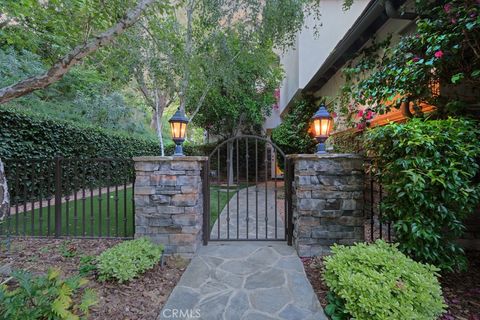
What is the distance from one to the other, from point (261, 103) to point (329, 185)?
7.59m

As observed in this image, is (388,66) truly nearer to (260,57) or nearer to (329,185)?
(329,185)

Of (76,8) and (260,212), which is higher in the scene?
(76,8)

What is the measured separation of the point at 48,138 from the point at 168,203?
4511 mm

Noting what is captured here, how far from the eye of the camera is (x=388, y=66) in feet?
10.9

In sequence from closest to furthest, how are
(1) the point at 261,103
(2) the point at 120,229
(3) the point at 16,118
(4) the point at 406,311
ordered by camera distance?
(4) the point at 406,311 → (2) the point at 120,229 → (3) the point at 16,118 → (1) the point at 261,103

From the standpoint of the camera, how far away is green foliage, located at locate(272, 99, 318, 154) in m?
7.47

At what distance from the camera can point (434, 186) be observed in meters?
2.30

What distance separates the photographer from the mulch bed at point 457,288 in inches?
83.7

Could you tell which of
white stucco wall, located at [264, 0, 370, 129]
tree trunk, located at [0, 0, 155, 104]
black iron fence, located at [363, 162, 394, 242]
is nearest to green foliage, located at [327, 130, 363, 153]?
black iron fence, located at [363, 162, 394, 242]

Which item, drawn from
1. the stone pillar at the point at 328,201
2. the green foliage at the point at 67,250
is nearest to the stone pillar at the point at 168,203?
the green foliage at the point at 67,250

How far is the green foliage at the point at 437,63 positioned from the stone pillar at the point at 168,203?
2.89m

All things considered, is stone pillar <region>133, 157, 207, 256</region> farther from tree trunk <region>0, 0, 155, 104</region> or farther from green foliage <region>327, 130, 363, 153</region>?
green foliage <region>327, 130, 363, 153</region>

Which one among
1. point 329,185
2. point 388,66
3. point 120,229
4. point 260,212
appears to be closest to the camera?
point 329,185

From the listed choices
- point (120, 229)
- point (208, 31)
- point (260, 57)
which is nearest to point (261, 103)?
point (260, 57)
